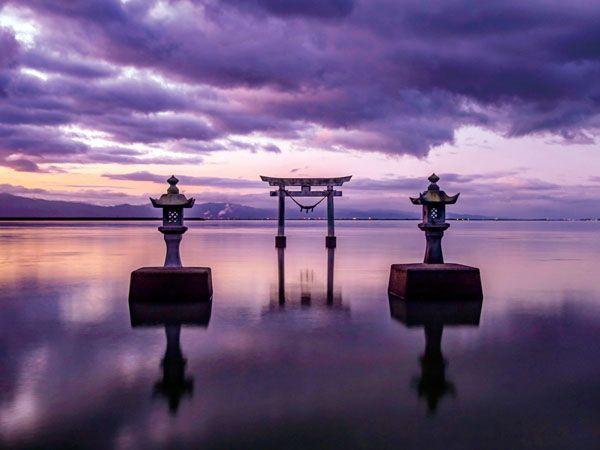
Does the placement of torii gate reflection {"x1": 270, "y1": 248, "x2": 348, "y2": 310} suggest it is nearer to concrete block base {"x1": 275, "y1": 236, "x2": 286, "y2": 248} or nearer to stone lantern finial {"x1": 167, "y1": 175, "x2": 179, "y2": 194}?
stone lantern finial {"x1": 167, "y1": 175, "x2": 179, "y2": 194}

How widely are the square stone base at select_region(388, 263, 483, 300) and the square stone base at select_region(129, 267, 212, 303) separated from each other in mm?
4327

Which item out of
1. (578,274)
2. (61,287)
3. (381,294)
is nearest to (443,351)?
(381,294)

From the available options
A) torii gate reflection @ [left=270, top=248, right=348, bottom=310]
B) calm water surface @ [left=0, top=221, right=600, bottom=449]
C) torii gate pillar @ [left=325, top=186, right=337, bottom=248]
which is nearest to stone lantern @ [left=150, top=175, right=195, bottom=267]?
calm water surface @ [left=0, top=221, right=600, bottom=449]

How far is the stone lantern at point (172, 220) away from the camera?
11164mm

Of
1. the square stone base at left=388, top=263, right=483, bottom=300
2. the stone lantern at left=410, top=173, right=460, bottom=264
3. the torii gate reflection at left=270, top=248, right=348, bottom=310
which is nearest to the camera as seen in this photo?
the square stone base at left=388, top=263, right=483, bottom=300

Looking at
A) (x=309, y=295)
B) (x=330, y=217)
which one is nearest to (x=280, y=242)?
(x=330, y=217)

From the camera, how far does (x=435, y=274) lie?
1088cm

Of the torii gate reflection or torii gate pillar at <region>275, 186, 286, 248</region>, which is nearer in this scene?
the torii gate reflection

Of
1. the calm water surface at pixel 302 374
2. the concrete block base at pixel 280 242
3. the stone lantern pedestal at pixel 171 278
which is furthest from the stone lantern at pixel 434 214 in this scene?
the concrete block base at pixel 280 242

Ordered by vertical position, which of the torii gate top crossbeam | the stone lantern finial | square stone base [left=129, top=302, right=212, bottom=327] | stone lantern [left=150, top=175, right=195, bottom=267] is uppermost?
the torii gate top crossbeam

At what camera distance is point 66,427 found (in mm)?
4664

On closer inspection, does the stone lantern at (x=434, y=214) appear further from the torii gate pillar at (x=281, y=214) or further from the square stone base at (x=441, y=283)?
the torii gate pillar at (x=281, y=214)

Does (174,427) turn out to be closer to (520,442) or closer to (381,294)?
(520,442)

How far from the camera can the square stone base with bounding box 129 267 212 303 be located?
10562mm
